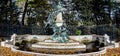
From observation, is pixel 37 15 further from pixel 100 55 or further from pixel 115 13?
pixel 100 55

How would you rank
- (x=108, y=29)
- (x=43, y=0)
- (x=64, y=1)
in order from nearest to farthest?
(x=108, y=29) < (x=43, y=0) < (x=64, y=1)

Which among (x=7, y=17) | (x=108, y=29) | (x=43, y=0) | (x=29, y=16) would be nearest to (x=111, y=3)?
(x=108, y=29)

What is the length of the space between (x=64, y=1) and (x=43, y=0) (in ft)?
15.7

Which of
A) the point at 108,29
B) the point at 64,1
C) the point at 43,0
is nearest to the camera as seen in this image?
the point at 108,29

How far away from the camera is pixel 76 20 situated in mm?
39406

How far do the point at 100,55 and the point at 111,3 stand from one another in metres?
23.3

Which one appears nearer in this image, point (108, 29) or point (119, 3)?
point (108, 29)

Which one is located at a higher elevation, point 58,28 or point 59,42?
point 58,28

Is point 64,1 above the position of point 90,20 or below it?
above

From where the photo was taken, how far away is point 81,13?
3856 cm

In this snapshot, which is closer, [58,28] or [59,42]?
[59,42]

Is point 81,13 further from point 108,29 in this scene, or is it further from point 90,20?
point 108,29

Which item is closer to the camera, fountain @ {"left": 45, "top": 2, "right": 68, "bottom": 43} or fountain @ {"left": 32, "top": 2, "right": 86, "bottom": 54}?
fountain @ {"left": 32, "top": 2, "right": 86, "bottom": 54}

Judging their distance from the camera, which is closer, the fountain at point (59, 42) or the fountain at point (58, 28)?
the fountain at point (59, 42)
